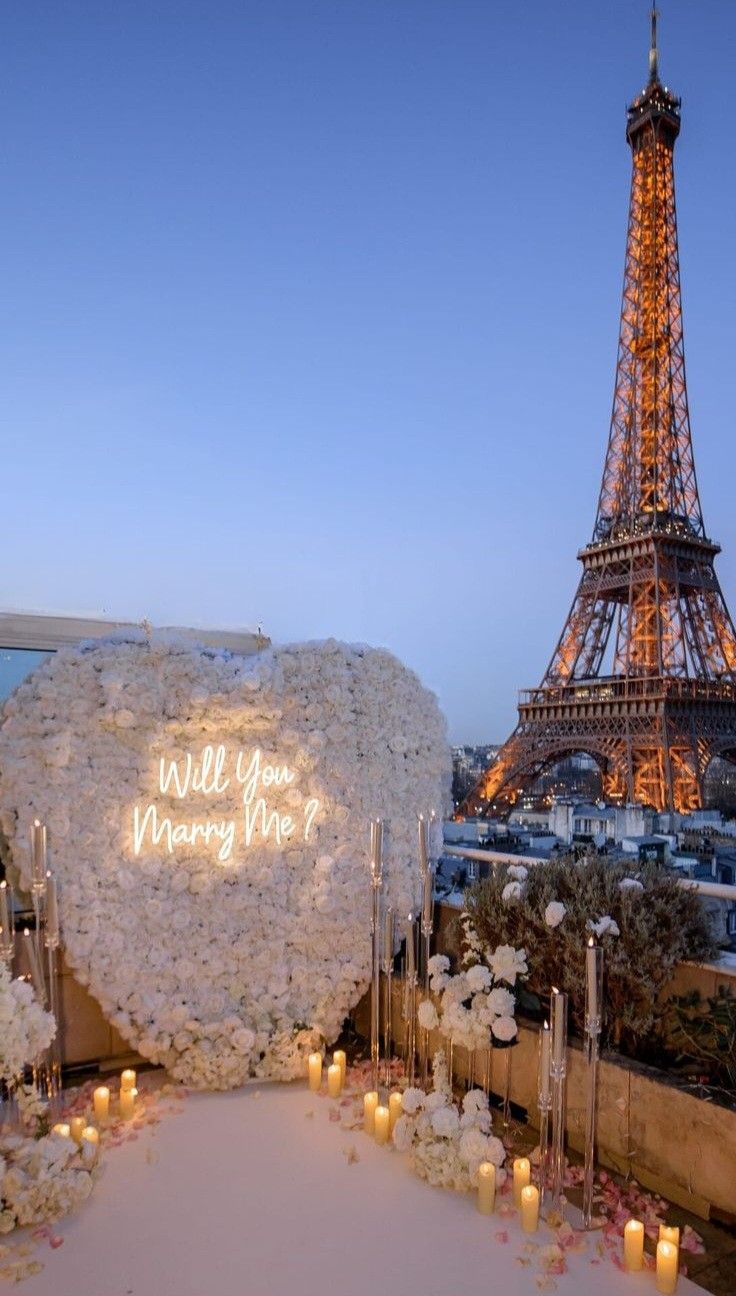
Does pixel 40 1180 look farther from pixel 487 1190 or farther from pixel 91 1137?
pixel 487 1190

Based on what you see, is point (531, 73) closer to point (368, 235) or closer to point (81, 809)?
point (368, 235)

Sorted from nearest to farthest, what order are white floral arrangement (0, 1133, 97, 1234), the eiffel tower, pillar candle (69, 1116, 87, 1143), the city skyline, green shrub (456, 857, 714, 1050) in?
white floral arrangement (0, 1133, 97, 1234) < pillar candle (69, 1116, 87, 1143) < green shrub (456, 857, 714, 1050) < the city skyline < the eiffel tower

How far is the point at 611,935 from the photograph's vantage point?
287 centimetres

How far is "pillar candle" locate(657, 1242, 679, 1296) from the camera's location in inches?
82.7

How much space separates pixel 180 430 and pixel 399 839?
11.8 meters

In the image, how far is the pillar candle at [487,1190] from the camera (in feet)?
8.16

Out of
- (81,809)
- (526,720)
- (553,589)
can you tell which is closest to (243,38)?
(81,809)

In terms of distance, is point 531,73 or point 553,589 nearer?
point 531,73

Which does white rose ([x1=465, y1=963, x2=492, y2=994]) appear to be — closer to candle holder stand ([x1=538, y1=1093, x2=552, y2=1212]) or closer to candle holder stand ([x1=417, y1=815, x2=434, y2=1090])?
candle holder stand ([x1=417, y1=815, x2=434, y2=1090])

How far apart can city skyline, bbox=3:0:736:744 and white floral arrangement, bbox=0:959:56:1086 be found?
7.03 feet

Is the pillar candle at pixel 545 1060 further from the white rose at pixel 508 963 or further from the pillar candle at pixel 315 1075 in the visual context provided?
the pillar candle at pixel 315 1075

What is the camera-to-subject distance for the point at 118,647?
3477 millimetres

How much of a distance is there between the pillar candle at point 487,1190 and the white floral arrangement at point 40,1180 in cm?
125

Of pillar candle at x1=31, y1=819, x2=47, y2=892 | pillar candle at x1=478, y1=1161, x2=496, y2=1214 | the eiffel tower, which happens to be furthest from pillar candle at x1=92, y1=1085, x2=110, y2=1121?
the eiffel tower
